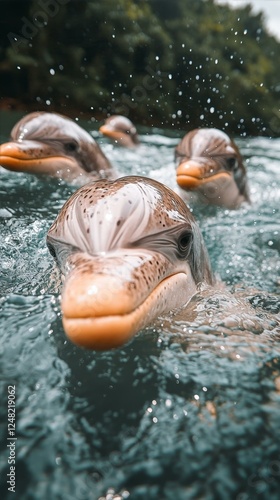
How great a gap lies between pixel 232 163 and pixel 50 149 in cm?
232

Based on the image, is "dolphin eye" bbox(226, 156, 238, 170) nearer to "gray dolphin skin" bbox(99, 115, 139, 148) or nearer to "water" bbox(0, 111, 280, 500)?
"water" bbox(0, 111, 280, 500)

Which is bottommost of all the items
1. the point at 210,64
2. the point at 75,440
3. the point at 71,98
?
the point at 75,440

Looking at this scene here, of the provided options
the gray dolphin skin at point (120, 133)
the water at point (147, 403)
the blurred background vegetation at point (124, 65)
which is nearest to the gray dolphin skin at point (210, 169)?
the water at point (147, 403)

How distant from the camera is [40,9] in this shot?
21.3m

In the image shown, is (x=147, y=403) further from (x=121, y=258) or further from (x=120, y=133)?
(x=120, y=133)

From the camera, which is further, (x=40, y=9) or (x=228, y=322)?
(x=40, y=9)

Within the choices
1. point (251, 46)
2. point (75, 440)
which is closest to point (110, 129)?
point (75, 440)

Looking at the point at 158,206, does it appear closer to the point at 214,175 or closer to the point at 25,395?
the point at 25,395

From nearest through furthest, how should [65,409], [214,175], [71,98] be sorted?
[65,409] < [214,175] < [71,98]

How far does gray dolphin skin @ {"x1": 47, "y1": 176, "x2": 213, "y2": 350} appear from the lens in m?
2.14

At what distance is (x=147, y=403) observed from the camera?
101 inches

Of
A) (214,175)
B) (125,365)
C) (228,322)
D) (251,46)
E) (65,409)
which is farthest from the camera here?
(251,46)

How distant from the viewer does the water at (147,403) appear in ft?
7.14

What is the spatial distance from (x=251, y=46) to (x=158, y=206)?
3770 cm
